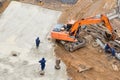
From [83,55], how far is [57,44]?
2.37m

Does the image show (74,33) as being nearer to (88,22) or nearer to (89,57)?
(88,22)

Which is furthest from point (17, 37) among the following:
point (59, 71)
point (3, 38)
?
point (59, 71)

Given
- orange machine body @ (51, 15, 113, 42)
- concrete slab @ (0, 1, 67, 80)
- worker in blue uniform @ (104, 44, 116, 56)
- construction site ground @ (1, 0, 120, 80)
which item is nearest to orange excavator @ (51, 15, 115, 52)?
orange machine body @ (51, 15, 113, 42)

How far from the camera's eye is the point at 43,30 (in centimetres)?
2789

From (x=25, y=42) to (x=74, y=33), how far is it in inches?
150

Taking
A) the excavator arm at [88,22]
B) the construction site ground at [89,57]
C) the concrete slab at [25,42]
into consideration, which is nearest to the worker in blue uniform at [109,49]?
the construction site ground at [89,57]

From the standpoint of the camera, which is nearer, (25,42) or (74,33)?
(74,33)

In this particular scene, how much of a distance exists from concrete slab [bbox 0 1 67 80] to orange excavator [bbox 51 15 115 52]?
105cm

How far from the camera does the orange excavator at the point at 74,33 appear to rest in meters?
25.1

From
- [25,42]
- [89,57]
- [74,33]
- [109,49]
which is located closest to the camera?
[89,57]

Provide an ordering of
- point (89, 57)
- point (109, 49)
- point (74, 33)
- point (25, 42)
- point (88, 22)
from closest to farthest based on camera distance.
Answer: point (89, 57) < point (109, 49) < point (88, 22) < point (74, 33) < point (25, 42)

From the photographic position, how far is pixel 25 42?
26.2 meters

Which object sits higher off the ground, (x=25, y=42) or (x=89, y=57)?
(x=25, y=42)

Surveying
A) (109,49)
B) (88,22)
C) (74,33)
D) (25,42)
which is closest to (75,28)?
(74,33)
